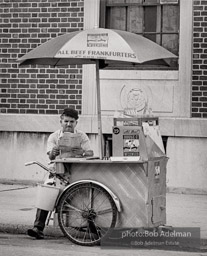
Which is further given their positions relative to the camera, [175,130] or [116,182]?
[175,130]

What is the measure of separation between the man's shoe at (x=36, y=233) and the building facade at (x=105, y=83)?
447cm

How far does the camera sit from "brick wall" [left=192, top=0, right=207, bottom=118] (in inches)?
522

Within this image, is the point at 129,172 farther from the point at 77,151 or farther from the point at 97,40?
the point at 97,40

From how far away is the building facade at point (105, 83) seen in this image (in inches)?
522

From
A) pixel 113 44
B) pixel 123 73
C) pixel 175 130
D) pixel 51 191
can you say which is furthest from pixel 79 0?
pixel 51 191

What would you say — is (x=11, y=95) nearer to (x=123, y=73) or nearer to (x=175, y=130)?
(x=123, y=73)

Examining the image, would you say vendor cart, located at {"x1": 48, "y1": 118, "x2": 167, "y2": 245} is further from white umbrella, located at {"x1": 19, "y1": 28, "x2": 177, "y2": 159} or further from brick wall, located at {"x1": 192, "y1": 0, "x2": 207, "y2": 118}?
brick wall, located at {"x1": 192, "y1": 0, "x2": 207, "y2": 118}

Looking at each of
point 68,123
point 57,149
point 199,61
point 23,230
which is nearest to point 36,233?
point 23,230

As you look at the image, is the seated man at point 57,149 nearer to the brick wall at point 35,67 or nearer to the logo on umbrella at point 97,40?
the logo on umbrella at point 97,40

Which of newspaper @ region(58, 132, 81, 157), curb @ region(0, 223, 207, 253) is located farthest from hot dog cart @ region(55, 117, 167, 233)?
curb @ region(0, 223, 207, 253)

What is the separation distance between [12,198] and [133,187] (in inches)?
156

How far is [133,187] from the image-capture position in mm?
8719

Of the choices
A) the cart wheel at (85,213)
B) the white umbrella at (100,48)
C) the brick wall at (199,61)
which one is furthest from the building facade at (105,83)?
the cart wheel at (85,213)

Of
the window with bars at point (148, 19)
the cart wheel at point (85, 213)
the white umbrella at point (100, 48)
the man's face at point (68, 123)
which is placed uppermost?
the window with bars at point (148, 19)
